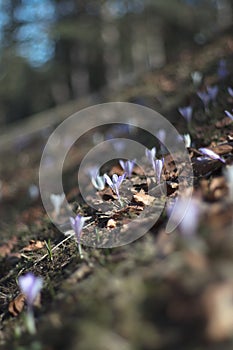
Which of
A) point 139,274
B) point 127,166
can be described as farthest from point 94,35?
point 139,274

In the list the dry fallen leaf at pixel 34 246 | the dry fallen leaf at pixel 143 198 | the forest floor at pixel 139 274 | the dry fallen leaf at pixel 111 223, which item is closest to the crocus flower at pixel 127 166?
the forest floor at pixel 139 274

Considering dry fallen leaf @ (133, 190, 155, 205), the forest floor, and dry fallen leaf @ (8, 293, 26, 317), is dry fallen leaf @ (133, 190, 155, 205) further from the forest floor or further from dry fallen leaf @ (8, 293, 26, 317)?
dry fallen leaf @ (8, 293, 26, 317)

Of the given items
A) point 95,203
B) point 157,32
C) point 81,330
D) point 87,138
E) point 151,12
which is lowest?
point 157,32

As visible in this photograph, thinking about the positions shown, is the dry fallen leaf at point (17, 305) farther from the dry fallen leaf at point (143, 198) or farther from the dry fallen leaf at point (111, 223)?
the dry fallen leaf at point (143, 198)

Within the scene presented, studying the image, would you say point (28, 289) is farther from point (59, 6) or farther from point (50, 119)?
point (59, 6)

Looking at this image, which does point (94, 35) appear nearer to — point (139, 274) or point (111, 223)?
point (111, 223)

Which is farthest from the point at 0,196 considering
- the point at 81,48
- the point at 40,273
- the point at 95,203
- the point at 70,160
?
the point at 81,48
